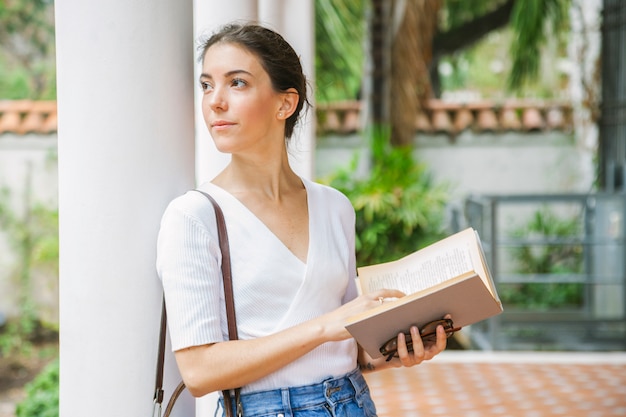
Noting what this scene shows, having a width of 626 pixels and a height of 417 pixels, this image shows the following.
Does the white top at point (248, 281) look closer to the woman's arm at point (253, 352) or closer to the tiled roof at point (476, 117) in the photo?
the woman's arm at point (253, 352)

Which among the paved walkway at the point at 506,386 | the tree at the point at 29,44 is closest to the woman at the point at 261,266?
the paved walkway at the point at 506,386

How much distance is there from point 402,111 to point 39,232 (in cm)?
457

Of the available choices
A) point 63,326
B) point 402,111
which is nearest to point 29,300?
point 402,111

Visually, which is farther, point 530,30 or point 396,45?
point 530,30

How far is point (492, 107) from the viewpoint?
10.9 meters

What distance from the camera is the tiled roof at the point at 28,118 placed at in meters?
10.4

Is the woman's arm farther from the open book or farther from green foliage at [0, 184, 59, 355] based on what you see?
green foliage at [0, 184, 59, 355]

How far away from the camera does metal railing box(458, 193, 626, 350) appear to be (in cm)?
700

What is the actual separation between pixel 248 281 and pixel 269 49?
0.47 meters

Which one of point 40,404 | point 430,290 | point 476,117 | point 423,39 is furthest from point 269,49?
point 476,117

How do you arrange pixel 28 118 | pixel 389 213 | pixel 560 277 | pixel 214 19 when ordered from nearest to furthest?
pixel 214 19 < pixel 389 213 < pixel 560 277 < pixel 28 118

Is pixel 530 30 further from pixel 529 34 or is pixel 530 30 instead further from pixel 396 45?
pixel 396 45

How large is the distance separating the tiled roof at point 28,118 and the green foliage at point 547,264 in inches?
228

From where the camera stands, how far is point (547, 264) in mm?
9977
